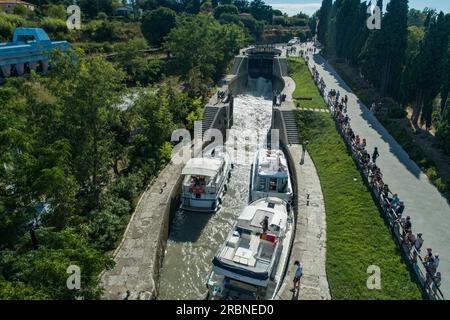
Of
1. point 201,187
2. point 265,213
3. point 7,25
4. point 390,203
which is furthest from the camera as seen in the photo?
point 7,25

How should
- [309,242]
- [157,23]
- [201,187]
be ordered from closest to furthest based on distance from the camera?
[309,242] < [201,187] < [157,23]

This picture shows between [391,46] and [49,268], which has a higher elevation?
[391,46]

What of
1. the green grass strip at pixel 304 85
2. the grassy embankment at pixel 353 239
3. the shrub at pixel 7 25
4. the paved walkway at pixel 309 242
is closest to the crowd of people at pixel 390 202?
the grassy embankment at pixel 353 239

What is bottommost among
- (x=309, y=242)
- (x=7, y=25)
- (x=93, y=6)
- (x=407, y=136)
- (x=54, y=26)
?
(x=309, y=242)

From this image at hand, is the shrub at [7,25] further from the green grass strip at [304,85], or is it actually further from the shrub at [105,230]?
the shrub at [105,230]

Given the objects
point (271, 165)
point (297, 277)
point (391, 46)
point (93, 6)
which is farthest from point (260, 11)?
point (297, 277)

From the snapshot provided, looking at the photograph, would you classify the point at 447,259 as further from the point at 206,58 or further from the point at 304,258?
the point at 206,58

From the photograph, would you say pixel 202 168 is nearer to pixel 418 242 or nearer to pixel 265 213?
pixel 265 213

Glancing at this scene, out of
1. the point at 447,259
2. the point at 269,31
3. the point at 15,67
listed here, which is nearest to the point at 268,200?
the point at 447,259
